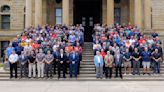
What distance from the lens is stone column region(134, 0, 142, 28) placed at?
3788 cm

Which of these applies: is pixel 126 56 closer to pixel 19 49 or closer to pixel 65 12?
pixel 19 49

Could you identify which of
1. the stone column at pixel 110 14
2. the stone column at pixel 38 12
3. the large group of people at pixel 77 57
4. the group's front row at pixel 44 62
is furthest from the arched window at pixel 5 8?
the group's front row at pixel 44 62

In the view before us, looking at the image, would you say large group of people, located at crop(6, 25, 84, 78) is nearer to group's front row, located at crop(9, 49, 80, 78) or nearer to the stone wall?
group's front row, located at crop(9, 49, 80, 78)

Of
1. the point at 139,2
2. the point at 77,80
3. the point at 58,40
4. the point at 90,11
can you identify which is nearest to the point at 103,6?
the point at 90,11

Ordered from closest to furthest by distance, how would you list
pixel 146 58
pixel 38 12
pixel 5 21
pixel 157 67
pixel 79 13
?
1. pixel 146 58
2. pixel 157 67
3. pixel 38 12
4. pixel 79 13
5. pixel 5 21

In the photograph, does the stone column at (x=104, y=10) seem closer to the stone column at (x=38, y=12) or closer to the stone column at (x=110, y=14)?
the stone column at (x=110, y=14)

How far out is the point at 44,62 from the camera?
2592 centimetres

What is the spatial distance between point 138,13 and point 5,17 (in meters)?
18.5

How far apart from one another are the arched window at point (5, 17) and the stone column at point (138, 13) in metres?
17.5

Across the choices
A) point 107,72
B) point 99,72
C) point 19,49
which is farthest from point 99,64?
point 19,49

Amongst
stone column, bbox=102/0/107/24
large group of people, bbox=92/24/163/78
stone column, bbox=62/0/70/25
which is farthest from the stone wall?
large group of people, bbox=92/24/163/78

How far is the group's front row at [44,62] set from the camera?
2581cm

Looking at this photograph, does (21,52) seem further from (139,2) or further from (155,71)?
(139,2)
